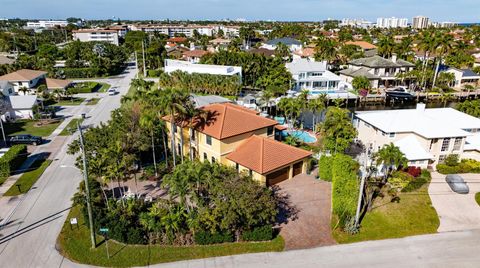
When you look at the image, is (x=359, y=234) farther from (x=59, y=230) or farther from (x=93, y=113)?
(x=93, y=113)

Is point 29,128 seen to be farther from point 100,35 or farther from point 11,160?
point 100,35

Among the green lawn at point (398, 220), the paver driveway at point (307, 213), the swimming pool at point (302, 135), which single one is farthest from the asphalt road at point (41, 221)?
the swimming pool at point (302, 135)

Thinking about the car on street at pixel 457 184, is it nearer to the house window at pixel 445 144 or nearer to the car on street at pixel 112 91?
the house window at pixel 445 144

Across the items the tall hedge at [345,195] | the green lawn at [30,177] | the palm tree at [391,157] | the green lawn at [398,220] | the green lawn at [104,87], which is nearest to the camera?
the green lawn at [398,220]

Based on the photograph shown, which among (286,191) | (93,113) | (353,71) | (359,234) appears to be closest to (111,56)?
(93,113)

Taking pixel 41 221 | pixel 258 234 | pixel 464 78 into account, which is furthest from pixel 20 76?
pixel 464 78

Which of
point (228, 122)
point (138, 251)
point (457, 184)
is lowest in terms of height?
point (138, 251)

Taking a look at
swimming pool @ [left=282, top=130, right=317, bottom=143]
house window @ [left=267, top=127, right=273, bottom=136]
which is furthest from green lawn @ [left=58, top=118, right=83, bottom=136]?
swimming pool @ [left=282, top=130, right=317, bottom=143]
